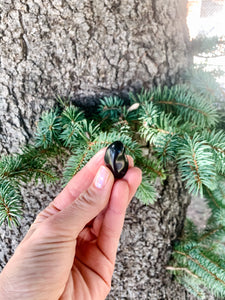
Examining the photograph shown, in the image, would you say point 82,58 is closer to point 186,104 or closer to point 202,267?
point 186,104

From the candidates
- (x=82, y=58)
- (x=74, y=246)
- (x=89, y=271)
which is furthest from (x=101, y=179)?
(x=82, y=58)

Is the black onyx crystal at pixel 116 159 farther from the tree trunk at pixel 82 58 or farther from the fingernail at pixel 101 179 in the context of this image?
the tree trunk at pixel 82 58

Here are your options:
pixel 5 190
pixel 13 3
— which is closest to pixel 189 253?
pixel 5 190

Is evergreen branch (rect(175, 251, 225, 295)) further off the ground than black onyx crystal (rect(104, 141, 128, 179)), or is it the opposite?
black onyx crystal (rect(104, 141, 128, 179))

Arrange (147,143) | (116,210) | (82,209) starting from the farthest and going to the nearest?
(147,143), (116,210), (82,209)

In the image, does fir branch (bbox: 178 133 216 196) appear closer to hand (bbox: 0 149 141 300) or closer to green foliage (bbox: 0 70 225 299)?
green foliage (bbox: 0 70 225 299)

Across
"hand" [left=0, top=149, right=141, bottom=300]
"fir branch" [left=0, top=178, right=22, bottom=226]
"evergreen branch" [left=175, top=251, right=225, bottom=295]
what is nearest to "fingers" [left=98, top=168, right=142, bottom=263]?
Result: "hand" [left=0, top=149, right=141, bottom=300]

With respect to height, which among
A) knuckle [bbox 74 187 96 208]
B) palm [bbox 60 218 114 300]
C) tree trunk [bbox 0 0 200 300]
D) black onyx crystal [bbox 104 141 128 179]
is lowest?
palm [bbox 60 218 114 300]
